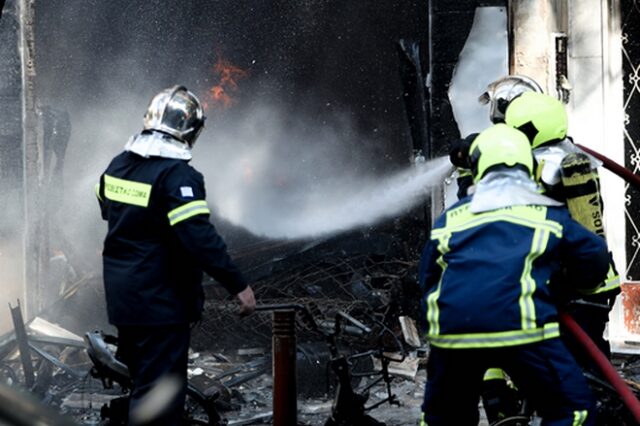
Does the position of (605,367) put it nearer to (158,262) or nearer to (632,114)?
(158,262)

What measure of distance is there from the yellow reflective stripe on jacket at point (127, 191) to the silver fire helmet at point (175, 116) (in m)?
0.34

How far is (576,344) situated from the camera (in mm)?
4613

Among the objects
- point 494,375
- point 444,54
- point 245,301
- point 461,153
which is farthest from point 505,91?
point 444,54

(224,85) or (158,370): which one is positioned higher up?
(224,85)

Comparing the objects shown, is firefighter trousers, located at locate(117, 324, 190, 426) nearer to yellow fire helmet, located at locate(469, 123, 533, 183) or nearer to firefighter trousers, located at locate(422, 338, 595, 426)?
firefighter trousers, located at locate(422, 338, 595, 426)

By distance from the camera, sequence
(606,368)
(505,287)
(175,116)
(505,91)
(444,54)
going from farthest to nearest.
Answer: (444,54), (505,91), (175,116), (606,368), (505,287)

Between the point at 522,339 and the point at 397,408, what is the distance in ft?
12.3

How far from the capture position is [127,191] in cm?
516

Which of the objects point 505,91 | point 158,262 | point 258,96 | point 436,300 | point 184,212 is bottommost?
point 436,300

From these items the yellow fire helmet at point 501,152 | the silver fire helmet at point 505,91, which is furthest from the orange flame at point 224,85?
the yellow fire helmet at point 501,152

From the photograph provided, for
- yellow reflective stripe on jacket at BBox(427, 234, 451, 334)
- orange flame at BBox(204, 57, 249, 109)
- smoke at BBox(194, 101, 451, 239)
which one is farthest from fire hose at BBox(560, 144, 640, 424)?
orange flame at BBox(204, 57, 249, 109)

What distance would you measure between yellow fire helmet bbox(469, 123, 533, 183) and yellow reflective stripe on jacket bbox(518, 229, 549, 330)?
355mm

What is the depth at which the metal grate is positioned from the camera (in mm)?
8430

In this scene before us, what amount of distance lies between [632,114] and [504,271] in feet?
17.2
